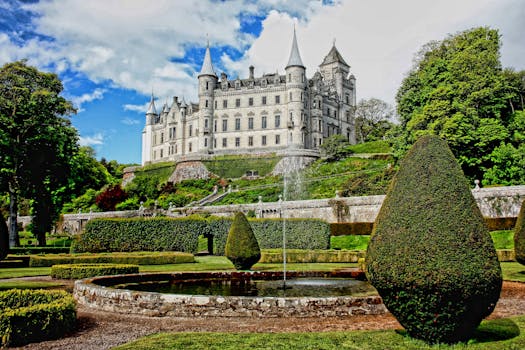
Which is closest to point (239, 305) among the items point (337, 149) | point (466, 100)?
point (466, 100)

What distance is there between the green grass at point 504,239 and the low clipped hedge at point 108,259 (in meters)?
17.4

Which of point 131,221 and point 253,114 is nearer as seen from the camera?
point 131,221

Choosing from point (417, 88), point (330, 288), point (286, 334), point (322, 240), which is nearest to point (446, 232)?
point (286, 334)

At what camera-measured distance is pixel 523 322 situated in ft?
26.9

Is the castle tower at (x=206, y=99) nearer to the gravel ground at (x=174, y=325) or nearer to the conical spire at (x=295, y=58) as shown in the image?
the conical spire at (x=295, y=58)

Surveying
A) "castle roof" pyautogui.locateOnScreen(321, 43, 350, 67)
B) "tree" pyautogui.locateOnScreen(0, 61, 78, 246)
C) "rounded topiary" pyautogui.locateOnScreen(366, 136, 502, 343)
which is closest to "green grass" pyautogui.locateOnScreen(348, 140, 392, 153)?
"castle roof" pyautogui.locateOnScreen(321, 43, 350, 67)

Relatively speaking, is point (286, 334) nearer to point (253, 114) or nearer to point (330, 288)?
point (330, 288)

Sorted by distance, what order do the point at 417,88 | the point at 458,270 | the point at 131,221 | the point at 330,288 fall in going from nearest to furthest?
the point at 458,270, the point at 330,288, the point at 131,221, the point at 417,88

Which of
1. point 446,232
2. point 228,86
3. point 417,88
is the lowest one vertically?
point 446,232

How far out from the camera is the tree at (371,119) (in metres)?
80.8

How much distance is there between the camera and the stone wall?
28.8 m

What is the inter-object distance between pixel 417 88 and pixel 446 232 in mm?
37207

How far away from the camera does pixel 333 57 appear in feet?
273

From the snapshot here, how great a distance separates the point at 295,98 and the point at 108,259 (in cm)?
5222
